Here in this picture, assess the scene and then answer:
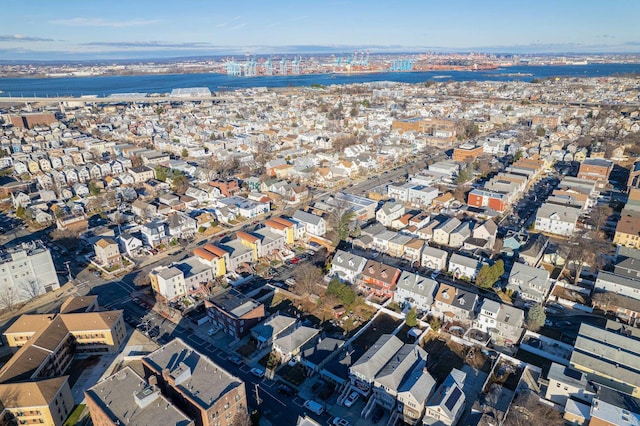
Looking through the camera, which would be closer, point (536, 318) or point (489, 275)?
point (536, 318)

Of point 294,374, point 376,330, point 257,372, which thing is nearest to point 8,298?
point 257,372

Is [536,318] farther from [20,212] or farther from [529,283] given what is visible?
[20,212]

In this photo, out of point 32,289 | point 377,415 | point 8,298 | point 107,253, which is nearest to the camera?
point 377,415

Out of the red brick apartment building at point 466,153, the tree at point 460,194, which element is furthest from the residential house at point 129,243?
the red brick apartment building at point 466,153

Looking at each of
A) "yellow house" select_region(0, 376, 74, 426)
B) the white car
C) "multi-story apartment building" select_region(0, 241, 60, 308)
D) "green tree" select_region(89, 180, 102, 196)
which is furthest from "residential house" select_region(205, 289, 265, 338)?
"green tree" select_region(89, 180, 102, 196)

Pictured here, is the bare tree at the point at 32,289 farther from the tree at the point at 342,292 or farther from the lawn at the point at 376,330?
the lawn at the point at 376,330

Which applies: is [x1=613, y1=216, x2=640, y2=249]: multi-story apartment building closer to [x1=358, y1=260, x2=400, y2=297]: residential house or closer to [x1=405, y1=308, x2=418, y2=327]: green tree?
[x1=358, y1=260, x2=400, y2=297]: residential house
